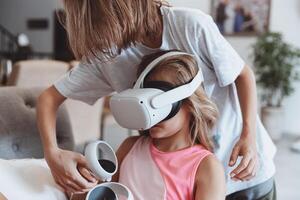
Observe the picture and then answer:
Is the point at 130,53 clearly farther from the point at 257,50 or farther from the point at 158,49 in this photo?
the point at 257,50

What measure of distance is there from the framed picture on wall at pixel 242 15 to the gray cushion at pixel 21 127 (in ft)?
11.9

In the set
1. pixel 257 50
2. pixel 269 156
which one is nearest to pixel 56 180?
pixel 269 156

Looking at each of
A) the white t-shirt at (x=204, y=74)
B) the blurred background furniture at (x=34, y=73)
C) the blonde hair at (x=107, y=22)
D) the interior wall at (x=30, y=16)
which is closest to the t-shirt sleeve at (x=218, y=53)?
the white t-shirt at (x=204, y=74)

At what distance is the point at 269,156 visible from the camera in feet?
3.56

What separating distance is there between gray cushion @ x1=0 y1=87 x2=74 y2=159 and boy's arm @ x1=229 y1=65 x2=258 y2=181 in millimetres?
552

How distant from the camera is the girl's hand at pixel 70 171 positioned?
2.94 ft

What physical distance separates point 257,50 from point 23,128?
132 inches

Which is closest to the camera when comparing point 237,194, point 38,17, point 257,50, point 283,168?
point 237,194

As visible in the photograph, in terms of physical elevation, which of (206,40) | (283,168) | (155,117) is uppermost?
(206,40)

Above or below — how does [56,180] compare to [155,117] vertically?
below

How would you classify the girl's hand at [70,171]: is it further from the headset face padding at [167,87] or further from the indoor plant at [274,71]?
the indoor plant at [274,71]

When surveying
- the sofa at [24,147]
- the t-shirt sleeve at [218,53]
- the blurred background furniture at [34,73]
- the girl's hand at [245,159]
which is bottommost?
the blurred background furniture at [34,73]

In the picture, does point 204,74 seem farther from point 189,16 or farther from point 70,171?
Result: point 70,171

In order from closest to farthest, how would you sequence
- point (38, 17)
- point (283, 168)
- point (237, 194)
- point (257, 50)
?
point (237, 194) → point (283, 168) → point (257, 50) → point (38, 17)
